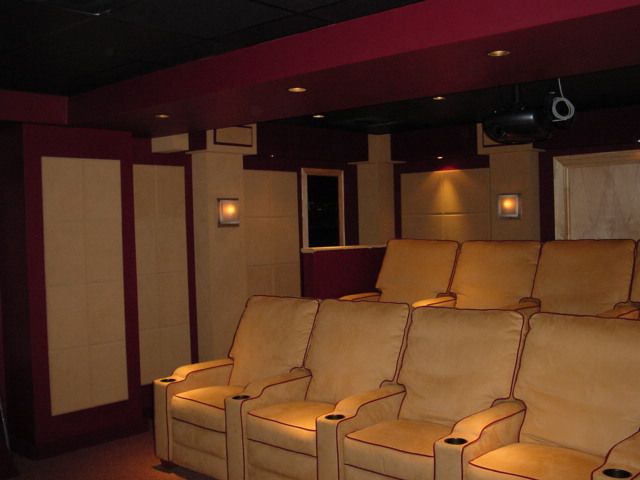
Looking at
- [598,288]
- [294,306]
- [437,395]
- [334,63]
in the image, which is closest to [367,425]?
[437,395]

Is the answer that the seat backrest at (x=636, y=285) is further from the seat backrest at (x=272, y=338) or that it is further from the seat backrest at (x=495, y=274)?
the seat backrest at (x=272, y=338)

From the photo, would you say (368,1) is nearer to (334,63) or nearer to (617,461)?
(334,63)

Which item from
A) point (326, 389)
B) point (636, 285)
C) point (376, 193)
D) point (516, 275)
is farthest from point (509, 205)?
point (326, 389)

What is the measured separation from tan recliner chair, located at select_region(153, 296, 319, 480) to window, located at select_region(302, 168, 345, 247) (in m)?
3.16

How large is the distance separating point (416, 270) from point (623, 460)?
127 inches

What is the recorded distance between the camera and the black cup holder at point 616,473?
8.13 feet

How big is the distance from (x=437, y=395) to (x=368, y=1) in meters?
1.95

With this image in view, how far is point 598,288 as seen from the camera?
4812 millimetres

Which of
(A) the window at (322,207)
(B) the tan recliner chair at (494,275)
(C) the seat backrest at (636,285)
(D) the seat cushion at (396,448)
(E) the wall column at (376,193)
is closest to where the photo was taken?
(D) the seat cushion at (396,448)

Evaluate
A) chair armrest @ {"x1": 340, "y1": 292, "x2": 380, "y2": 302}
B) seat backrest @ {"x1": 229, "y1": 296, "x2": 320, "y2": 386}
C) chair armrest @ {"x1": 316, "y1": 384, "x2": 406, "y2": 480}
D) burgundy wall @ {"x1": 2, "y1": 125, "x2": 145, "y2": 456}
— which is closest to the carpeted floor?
burgundy wall @ {"x1": 2, "y1": 125, "x2": 145, "y2": 456}

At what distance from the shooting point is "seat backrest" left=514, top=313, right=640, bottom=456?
2.89 metres

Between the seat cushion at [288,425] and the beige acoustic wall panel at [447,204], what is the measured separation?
4489mm

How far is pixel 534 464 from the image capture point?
2.76 metres

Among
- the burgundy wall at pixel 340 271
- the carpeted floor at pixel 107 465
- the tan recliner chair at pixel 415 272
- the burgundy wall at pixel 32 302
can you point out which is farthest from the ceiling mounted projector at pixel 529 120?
the carpeted floor at pixel 107 465
